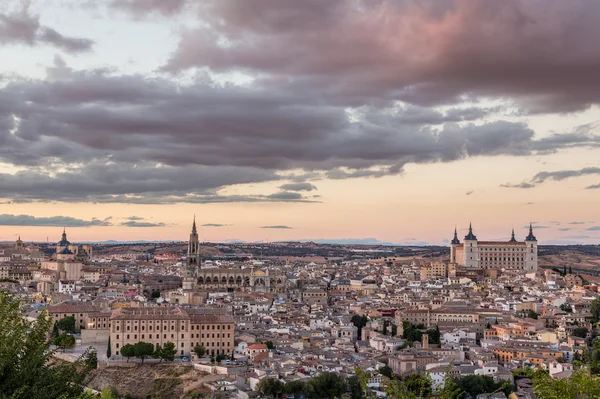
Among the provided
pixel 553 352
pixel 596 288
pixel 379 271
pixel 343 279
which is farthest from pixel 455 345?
pixel 379 271

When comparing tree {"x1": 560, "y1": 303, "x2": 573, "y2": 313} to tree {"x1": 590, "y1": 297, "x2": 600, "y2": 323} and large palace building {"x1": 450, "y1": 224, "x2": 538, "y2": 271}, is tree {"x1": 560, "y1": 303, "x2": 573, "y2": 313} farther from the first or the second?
large palace building {"x1": 450, "y1": 224, "x2": 538, "y2": 271}

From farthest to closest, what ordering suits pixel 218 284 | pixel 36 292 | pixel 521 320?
pixel 218 284 < pixel 36 292 < pixel 521 320

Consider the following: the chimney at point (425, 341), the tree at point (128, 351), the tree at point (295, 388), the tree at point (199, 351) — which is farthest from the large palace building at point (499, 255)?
the tree at point (295, 388)

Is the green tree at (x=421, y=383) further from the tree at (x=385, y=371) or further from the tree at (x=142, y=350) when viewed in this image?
the tree at (x=142, y=350)

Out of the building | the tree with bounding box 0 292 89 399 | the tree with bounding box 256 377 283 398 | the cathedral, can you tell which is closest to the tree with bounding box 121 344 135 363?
the building

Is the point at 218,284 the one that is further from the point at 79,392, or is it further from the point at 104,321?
the point at 79,392
